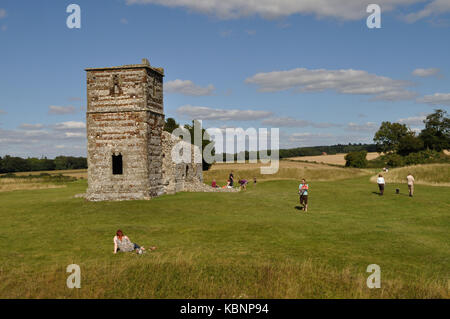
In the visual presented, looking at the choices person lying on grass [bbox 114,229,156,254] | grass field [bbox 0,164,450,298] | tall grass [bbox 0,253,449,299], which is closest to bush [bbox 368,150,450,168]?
grass field [bbox 0,164,450,298]

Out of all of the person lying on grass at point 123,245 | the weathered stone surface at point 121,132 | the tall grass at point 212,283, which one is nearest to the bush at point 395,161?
the weathered stone surface at point 121,132

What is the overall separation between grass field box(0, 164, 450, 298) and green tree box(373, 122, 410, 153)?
7096 centimetres

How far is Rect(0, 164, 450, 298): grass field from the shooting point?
10.0 m

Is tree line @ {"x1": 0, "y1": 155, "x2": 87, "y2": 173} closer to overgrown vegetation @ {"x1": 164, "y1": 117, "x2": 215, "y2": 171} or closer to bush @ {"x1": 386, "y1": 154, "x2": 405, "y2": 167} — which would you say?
overgrown vegetation @ {"x1": 164, "y1": 117, "x2": 215, "y2": 171}

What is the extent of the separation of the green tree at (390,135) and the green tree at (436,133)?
14.8 feet

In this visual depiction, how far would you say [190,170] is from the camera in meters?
34.7

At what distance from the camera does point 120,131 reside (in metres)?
27.6

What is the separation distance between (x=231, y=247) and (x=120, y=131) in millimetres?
16329

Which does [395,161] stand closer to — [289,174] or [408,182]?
[289,174]

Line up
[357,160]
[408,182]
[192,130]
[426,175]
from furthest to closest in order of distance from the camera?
[357,160] → [192,130] → [426,175] → [408,182]

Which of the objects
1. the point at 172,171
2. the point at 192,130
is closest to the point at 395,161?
the point at 192,130

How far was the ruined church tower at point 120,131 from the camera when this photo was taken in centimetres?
2728
